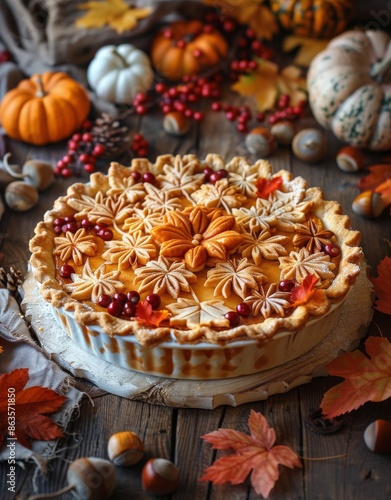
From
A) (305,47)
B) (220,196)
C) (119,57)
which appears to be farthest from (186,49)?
(220,196)

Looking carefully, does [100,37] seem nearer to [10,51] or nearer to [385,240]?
[10,51]

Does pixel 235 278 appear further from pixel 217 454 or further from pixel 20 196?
pixel 20 196

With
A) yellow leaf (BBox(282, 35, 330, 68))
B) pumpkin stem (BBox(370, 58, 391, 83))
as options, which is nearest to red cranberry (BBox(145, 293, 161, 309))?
pumpkin stem (BBox(370, 58, 391, 83))

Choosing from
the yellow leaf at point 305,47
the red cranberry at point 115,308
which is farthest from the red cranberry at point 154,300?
the yellow leaf at point 305,47

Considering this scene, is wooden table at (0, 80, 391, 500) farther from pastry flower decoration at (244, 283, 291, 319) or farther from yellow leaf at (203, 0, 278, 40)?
yellow leaf at (203, 0, 278, 40)

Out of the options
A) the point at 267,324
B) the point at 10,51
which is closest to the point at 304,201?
the point at 267,324
